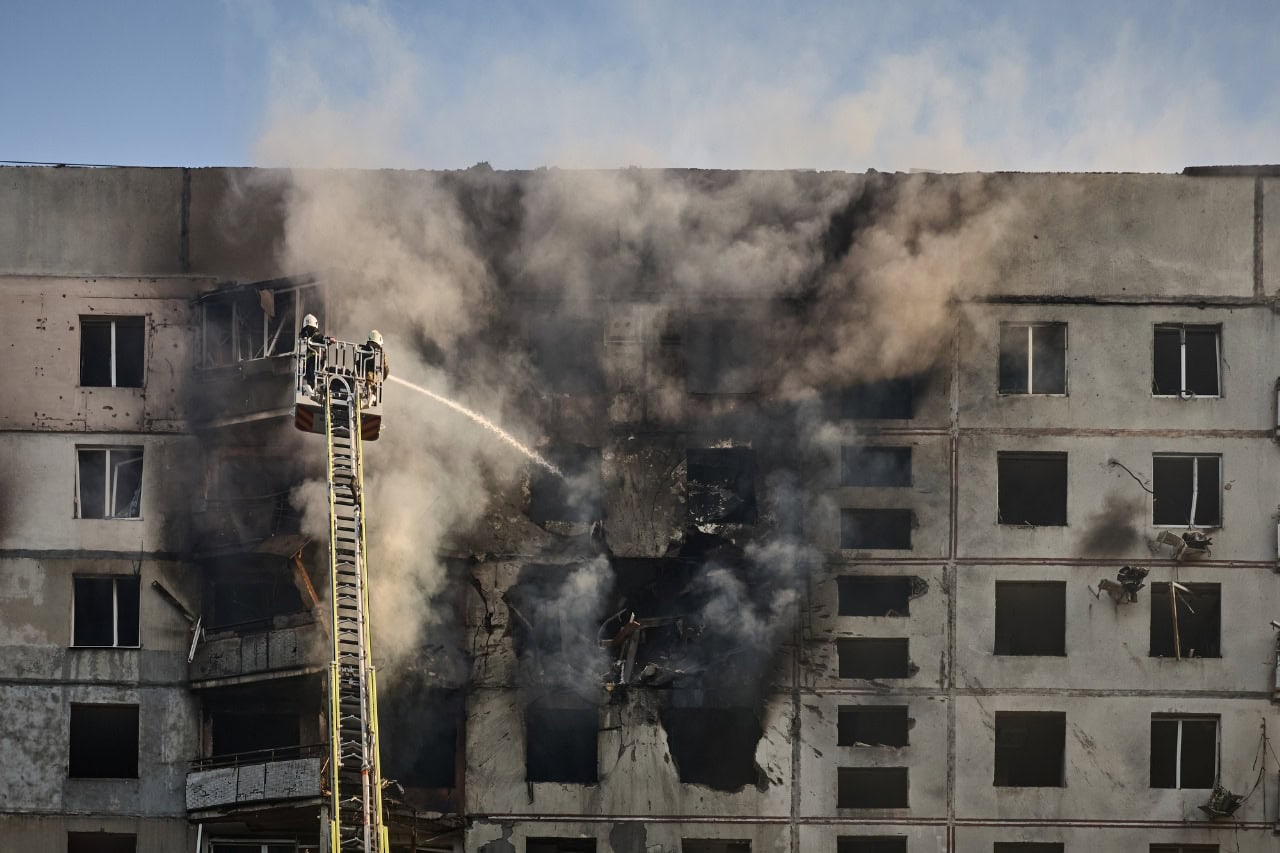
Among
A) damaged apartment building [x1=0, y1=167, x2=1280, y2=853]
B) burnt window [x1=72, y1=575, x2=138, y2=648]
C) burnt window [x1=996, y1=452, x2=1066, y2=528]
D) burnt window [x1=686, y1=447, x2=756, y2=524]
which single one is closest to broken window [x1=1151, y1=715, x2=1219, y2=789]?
damaged apartment building [x1=0, y1=167, x2=1280, y2=853]

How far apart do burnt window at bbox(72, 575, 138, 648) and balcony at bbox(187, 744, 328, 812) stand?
2.36 metres

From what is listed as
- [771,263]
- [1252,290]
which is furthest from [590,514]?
[1252,290]

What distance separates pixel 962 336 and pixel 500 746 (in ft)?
30.2

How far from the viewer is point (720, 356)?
17375 mm

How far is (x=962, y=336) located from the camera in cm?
1728

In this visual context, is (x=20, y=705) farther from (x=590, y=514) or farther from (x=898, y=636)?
(x=898, y=636)

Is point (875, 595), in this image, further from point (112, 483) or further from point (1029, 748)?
point (112, 483)

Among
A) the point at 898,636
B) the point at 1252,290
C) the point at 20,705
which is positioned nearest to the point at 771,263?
the point at 898,636

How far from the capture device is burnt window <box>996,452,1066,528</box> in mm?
17312

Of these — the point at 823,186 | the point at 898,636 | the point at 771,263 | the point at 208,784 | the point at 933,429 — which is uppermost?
the point at 823,186

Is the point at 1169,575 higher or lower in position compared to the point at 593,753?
higher

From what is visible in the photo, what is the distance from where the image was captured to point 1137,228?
56.9ft

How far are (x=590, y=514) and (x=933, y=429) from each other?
17.3 feet

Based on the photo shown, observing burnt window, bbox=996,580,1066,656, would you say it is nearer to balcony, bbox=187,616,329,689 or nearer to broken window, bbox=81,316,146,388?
balcony, bbox=187,616,329,689
